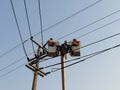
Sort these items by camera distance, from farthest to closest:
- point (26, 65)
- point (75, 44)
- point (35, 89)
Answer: point (26, 65) < point (35, 89) < point (75, 44)

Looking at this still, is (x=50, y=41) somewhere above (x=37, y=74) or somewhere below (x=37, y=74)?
above

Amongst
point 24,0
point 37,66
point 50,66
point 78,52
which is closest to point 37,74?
point 37,66

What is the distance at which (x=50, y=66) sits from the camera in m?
12.7

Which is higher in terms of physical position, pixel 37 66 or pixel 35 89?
pixel 37 66

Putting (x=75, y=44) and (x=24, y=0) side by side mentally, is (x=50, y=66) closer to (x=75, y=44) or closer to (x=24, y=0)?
(x=75, y=44)

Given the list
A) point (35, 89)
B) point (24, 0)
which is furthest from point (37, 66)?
point (24, 0)

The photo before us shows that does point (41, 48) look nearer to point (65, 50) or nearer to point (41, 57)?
point (41, 57)

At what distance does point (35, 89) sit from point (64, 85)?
1943 mm

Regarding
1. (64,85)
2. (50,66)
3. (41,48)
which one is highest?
(41,48)

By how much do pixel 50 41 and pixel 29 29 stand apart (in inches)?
57.9

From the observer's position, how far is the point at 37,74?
14023mm

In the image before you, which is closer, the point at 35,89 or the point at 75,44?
the point at 75,44

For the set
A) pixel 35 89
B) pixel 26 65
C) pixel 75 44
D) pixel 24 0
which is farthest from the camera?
pixel 26 65

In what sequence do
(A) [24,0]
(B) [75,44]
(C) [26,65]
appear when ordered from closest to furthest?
(A) [24,0] → (B) [75,44] → (C) [26,65]
